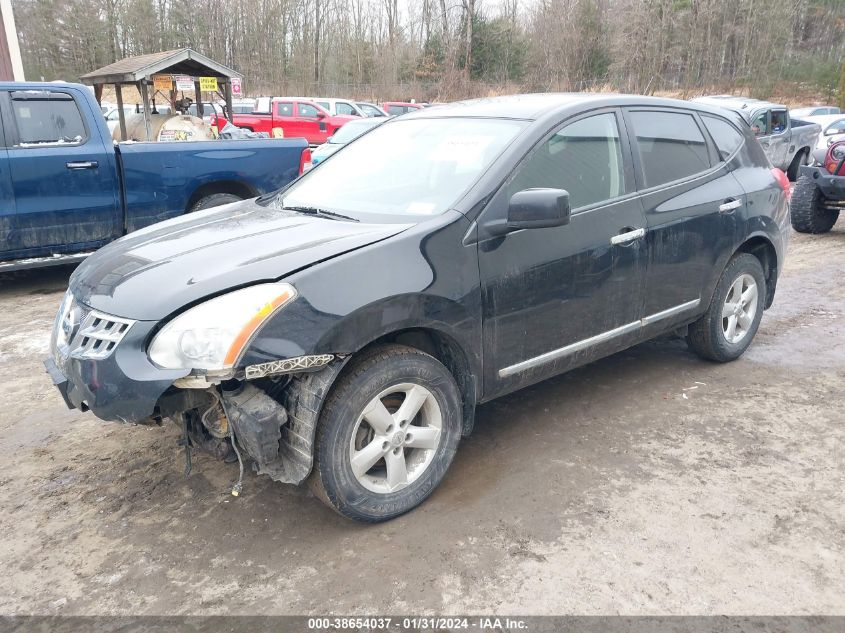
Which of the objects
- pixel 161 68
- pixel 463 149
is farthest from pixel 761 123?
pixel 463 149

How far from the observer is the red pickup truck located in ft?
68.9

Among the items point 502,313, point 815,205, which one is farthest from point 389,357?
point 815,205

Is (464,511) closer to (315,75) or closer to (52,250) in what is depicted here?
(52,250)

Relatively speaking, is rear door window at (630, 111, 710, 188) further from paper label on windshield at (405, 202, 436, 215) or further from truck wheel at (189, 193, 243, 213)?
truck wheel at (189, 193, 243, 213)

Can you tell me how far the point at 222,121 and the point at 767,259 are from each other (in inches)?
387

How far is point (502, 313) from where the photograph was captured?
3109 mm

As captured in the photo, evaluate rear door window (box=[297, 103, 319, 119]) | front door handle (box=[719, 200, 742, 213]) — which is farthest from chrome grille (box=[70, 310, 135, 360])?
rear door window (box=[297, 103, 319, 119])

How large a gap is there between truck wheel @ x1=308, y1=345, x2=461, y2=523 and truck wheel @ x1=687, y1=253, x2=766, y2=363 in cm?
219

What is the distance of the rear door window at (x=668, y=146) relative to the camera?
3.85m

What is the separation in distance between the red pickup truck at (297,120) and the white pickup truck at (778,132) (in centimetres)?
1159

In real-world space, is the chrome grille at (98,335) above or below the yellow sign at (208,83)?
below

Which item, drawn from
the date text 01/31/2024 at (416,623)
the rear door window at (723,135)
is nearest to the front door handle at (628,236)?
the rear door window at (723,135)

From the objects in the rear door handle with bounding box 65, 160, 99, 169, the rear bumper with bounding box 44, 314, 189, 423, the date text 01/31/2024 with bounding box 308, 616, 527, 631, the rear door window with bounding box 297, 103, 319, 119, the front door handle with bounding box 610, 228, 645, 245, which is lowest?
the date text 01/31/2024 with bounding box 308, 616, 527, 631

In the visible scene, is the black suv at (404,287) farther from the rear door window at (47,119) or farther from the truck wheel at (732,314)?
the rear door window at (47,119)
